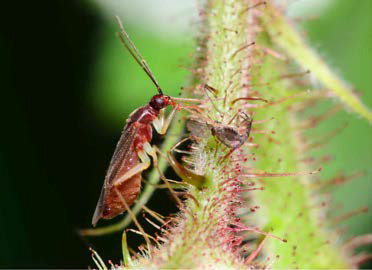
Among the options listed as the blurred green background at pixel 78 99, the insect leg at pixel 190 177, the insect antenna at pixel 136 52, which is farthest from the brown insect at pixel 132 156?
the blurred green background at pixel 78 99

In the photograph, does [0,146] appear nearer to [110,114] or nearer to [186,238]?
[110,114]

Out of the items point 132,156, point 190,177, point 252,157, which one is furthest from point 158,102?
point 190,177

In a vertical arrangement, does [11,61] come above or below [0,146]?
above

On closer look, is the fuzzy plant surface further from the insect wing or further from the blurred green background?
the blurred green background

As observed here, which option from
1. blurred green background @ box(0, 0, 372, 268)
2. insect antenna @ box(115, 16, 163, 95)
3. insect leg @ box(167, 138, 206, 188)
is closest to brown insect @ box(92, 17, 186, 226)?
insect antenna @ box(115, 16, 163, 95)

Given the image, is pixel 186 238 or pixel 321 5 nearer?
pixel 186 238

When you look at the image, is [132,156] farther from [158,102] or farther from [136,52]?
[136,52]

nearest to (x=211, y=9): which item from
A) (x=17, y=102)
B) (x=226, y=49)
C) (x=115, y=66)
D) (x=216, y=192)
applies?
(x=226, y=49)
